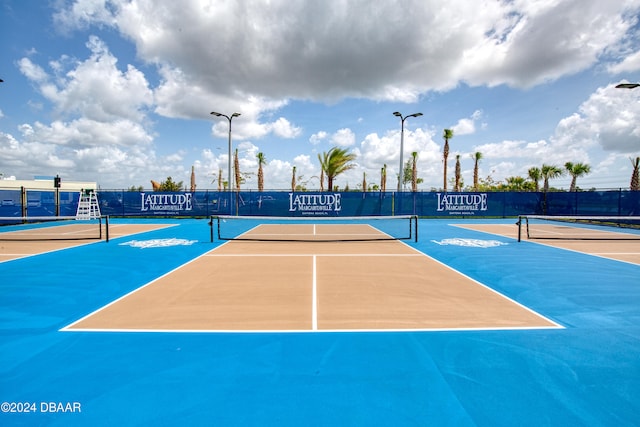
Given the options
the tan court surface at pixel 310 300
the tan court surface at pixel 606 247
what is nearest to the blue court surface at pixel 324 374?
the tan court surface at pixel 310 300

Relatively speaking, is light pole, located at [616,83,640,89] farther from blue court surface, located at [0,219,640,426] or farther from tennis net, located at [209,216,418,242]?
blue court surface, located at [0,219,640,426]

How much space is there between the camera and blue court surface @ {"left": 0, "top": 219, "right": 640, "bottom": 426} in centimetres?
288

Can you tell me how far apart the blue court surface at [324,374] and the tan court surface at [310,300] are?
12.8 inches

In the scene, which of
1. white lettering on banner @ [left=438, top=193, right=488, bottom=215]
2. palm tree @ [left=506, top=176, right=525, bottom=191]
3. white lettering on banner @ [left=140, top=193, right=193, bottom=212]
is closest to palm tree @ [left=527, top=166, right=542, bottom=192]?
palm tree @ [left=506, top=176, right=525, bottom=191]

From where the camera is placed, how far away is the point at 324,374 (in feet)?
11.4

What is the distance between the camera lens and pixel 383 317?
16.8ft

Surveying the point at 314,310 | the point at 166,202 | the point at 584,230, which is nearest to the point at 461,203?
the point at 584,230

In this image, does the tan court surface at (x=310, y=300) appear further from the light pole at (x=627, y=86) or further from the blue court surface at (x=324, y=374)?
the light pole at (x=627, y=86)

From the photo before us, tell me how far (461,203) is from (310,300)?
25.0 metres

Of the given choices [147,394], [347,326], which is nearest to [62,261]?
[147,394]

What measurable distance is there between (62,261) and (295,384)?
31.8 feet

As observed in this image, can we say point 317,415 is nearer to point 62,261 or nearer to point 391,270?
point 391,270

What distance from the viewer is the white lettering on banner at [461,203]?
88.8ft

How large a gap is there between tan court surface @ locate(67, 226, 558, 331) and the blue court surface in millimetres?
325
